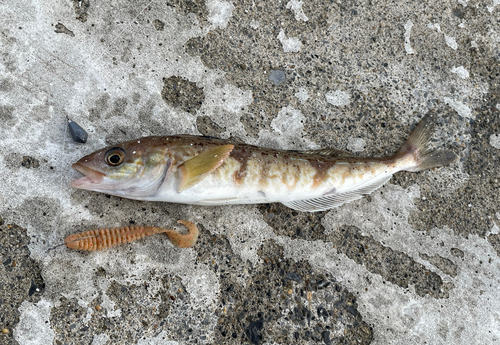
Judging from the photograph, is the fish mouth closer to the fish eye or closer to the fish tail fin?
the fish eye

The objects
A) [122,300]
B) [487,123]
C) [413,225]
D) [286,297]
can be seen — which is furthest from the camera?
[487,123]

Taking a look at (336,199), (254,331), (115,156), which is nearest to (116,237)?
(115,156)

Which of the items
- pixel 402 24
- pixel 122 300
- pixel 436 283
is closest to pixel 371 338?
pixel 436 283

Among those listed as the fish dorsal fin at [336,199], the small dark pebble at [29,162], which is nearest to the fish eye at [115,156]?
the small dark pebble at [29,162]

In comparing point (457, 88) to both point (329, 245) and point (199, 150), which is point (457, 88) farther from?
point (199, 150)

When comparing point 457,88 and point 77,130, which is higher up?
point 457,88

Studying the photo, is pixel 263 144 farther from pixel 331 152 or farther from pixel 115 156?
pixel 115 156

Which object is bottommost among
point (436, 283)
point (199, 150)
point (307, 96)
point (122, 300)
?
point (122, 300)
